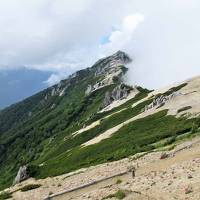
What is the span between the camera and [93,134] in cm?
14150

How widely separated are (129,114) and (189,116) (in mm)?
54391

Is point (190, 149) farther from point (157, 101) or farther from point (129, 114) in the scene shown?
point (129, 114)

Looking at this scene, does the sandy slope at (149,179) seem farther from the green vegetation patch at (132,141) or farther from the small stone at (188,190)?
the green vegetation patch at (132,141)

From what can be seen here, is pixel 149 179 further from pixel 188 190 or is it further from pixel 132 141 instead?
pixel 132 141

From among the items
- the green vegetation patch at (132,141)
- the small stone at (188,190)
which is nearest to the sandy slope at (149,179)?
the small stone at (188,190)

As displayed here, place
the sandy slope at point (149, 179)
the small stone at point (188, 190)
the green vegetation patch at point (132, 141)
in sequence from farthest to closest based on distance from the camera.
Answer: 1. the green vegetation patch at point (132, 141)
2. the sandy slope at point (149, 179)
3. the small stone at point (188, 190)

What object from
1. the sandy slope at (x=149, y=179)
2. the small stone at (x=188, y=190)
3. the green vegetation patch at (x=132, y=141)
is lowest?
the small stone at (x=188, y=190)

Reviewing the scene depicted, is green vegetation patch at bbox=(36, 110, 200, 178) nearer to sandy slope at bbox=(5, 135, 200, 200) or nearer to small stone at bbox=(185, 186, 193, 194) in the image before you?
sandy slope at bbox=(5, 135, 200, 200)

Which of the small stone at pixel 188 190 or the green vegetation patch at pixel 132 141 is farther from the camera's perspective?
the green vegetation patch at pixel 132 141

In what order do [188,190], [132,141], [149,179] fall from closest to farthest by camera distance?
[188,190] → [149,179] → [132,141]

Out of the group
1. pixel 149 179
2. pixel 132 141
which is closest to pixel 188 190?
pixel 149 179

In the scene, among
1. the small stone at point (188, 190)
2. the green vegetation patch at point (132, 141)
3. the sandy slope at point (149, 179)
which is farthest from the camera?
the green vegetation patch at point (132, 141)

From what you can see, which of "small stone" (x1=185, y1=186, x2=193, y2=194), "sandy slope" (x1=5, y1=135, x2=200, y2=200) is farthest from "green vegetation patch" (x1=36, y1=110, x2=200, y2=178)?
"small stone" (x1=185, y1=186, x2=193, y2=194)

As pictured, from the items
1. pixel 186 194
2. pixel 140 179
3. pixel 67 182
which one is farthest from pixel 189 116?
pixel 186 194
